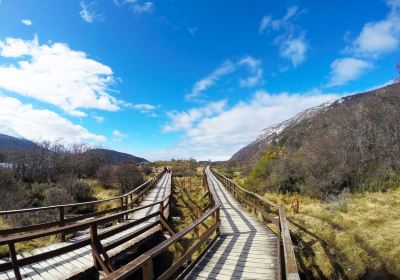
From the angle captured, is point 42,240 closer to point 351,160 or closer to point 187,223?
point 187,223

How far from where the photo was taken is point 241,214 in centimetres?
1459

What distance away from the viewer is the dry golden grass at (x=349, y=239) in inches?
367

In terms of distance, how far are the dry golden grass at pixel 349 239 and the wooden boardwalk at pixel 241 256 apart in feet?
5.04

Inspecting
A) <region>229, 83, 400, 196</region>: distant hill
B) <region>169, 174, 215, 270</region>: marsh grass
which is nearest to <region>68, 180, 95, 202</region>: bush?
<region>169, 174, 215, 270</region>: marsh grass

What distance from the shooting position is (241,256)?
776 centimetres

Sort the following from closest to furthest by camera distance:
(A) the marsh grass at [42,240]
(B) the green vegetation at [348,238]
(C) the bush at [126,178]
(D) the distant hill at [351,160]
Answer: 1. (B) the green vegetation at [348,238]
2. (A) the marsh grass at [42,240]
3. (D) the distant hill at [351,160]
4. (C) the bush at [126,178]

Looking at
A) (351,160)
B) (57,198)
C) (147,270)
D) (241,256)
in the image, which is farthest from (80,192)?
(351,160)

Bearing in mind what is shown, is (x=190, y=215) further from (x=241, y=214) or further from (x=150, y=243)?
(x=150, y=243)

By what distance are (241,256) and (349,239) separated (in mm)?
5248

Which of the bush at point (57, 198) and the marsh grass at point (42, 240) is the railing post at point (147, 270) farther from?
the bush at point (57, 198)

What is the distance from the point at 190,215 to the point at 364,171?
43.3ft

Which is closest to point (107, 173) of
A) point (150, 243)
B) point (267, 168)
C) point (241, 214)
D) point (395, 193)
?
point (267, 168)

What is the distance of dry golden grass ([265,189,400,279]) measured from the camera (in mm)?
9320

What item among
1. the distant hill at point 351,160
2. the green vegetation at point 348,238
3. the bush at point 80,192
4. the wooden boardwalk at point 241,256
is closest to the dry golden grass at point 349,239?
the green vegetation at point 348,238
